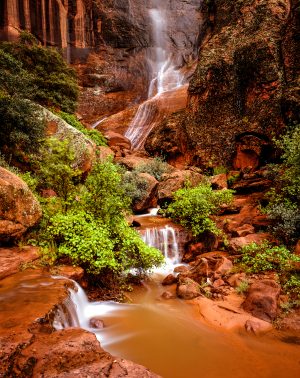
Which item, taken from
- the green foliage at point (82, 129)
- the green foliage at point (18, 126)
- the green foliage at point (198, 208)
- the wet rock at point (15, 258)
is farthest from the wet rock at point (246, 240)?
the green foliage at point (82, 129)

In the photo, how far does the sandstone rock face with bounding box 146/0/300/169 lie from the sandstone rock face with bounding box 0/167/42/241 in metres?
10.7

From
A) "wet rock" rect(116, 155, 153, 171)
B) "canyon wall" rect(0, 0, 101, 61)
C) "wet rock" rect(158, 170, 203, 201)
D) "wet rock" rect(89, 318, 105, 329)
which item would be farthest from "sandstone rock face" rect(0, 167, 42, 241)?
"canyon wall" rect(0, 0, 101, 61)

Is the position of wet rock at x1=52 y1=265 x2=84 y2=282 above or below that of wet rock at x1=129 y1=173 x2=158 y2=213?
below

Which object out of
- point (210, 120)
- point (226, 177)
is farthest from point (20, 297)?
point (210, 120)

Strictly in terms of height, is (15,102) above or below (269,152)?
above

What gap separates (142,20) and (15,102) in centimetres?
2744

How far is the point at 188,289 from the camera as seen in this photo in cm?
641

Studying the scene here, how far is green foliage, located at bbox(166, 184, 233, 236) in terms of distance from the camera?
9117 mm

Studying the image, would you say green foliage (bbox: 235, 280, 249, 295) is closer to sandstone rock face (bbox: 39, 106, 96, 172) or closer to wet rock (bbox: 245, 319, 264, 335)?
wet rock (bbox: 245, 319, 264, 335)

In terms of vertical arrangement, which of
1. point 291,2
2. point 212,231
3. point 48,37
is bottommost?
point 212,231

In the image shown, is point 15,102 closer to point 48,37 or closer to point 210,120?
point 210,120

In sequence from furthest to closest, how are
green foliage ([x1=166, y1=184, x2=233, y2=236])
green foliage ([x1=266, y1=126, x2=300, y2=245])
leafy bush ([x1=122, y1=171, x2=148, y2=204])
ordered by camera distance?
leafy bush ([x1=122, y1=171, x2=148, y2=204]), green foliage ([x1=166, y1=184, x2=233, y2=236]), green foliage ([x1=266, y1=126, x2=300, y2=245])

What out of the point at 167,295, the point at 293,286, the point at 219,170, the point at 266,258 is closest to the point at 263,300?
the point at 293,286

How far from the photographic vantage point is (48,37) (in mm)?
25188
